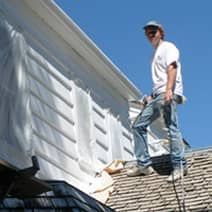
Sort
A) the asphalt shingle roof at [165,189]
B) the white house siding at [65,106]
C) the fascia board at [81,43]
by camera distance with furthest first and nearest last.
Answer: the fascia board at [81,43] < the white house siding at [65,106] < the asphalt shingle roof at [165,189]

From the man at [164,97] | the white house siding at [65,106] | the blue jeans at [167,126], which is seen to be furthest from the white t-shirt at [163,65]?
the white house siding at [65,106]

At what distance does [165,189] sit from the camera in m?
8.04

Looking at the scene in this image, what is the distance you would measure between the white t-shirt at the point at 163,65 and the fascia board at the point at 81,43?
1536 millimetres

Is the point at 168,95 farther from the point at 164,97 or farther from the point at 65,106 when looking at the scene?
the point at 65,106

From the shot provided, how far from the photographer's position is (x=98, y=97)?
34.3ft

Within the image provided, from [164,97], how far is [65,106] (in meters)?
1.86

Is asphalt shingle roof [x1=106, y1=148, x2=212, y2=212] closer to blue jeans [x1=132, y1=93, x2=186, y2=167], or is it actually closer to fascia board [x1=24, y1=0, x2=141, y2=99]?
blue jeans [x1=132, y1=93, x2=186, y2=167]

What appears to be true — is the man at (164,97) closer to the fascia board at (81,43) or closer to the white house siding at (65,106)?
the white house siding at (65,106)

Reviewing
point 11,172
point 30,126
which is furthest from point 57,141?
point 11,172

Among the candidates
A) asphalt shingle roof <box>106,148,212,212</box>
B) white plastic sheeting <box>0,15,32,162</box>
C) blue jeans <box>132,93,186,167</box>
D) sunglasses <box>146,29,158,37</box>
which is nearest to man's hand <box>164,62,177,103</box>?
blue jeans <box>132,93,186,167</box>

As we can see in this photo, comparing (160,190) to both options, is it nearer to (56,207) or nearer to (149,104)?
(149,104)

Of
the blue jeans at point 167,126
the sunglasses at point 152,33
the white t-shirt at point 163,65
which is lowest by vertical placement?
the blue jeans at point 167,126

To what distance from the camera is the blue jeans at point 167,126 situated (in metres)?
7.85

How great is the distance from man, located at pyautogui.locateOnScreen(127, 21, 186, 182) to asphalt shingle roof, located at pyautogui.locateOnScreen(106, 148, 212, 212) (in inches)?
7.4
